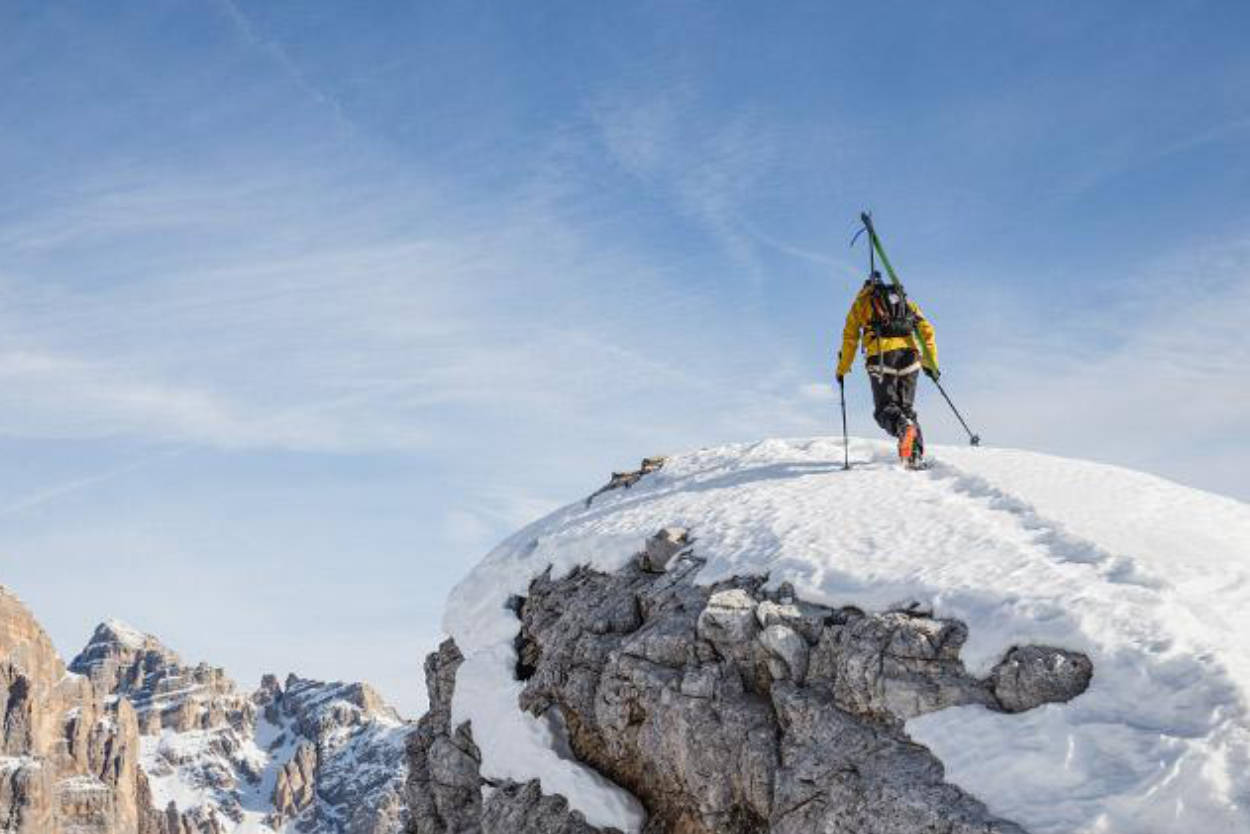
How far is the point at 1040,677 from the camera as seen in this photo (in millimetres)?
12164

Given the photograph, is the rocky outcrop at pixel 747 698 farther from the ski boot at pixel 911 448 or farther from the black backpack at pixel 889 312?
the black backpack at pixel 889 312

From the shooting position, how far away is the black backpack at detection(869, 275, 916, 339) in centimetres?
2119

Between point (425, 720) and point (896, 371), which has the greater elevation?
point (896, 371)

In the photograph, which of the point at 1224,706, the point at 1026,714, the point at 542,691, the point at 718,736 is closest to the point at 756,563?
the point at 718,736

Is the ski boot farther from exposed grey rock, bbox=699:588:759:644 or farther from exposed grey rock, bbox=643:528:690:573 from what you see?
exposed grey rock, bbox=699:588:759:644

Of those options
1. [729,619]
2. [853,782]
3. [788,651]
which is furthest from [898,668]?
[729,619]

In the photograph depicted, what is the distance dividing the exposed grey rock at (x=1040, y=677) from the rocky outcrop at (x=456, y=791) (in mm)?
5835

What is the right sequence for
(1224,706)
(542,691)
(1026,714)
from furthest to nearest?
(542,691), (1026,714), (1224,706)

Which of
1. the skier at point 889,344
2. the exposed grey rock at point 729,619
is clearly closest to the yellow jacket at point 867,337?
the skier at point 889,344

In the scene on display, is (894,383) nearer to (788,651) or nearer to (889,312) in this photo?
(889,312)

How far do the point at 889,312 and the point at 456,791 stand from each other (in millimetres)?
11241

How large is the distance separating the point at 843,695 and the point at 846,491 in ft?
17.4

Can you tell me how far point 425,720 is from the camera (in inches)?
847

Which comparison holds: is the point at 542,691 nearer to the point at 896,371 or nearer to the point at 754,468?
the point at 754,468
